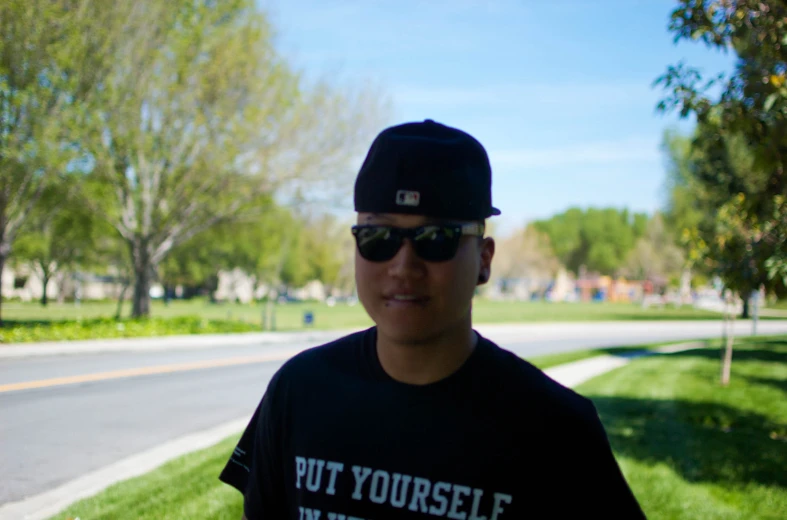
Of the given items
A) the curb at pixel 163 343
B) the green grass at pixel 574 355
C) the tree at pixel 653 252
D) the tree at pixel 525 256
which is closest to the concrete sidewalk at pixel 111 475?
the curb at pixel 163 343

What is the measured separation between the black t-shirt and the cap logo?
1.23 ft

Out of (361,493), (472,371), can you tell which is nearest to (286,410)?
(361,493)

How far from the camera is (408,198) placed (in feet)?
5.44

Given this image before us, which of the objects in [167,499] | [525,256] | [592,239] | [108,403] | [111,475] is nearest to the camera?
[167,499]

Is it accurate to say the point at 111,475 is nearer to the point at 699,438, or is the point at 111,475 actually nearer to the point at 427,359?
the point at 427,359

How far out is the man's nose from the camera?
1.67m

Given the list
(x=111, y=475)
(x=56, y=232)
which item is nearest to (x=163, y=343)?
(x=56, y=232)

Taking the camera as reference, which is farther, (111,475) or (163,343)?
(163,343)

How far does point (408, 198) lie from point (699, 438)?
25.1ft

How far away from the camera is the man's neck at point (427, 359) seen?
168 cm

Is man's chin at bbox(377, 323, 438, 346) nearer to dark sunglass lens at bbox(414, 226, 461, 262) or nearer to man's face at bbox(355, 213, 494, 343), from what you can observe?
man's face at bbox(355, 213, 494, 343)

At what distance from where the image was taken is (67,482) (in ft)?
18.0

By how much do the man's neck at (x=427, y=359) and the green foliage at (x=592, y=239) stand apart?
464 ft

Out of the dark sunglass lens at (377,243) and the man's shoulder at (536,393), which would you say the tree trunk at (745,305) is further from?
the dark sunglass lens at (377,243)
